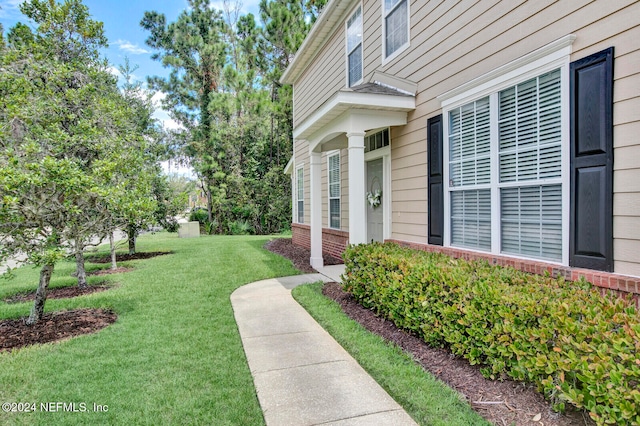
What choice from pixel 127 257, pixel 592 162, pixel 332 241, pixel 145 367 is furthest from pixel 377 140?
pixel 127 257

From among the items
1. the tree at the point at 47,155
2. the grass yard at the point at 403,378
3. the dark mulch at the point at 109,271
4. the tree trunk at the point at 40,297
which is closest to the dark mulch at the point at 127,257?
the dark mulch at the point at 109,271

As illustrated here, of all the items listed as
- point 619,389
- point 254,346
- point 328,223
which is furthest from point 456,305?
point 328,223

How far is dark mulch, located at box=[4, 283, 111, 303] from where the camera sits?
19.9ft

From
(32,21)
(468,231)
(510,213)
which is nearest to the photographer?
(510,213)

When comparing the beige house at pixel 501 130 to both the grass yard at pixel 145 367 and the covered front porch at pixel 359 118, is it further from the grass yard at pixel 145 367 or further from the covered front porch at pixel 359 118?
the grass yard at pixel 145 367

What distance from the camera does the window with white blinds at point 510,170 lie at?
3.53m

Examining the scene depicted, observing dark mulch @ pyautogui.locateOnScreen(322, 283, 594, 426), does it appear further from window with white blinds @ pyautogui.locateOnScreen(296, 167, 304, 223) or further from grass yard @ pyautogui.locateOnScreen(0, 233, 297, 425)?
window with white blinds @ pyautogui.locateOnScreen(296, 167, 304, 223)

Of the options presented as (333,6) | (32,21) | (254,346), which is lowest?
(254,346)

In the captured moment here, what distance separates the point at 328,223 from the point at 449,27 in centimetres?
568

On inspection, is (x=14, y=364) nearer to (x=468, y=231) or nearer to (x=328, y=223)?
(x=468, y=231)

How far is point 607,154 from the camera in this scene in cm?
304

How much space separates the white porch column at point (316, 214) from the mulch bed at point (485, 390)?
397cm

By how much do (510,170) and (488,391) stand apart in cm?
234

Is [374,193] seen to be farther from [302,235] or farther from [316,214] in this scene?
[302,235]
